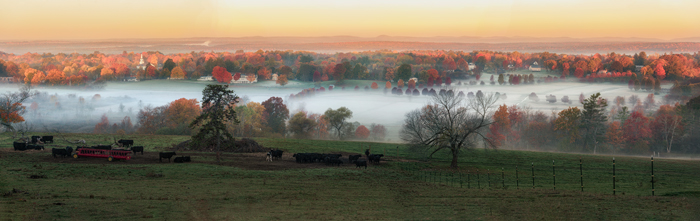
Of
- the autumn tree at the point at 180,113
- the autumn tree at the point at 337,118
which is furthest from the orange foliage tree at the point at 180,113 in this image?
the autumn tree at the point at 337,118

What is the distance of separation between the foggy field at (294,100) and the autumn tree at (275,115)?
21.6 m

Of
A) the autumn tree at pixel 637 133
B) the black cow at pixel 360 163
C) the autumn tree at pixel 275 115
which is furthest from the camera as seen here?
the autumn tree at pixel 275 115

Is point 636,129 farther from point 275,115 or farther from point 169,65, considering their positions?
point 169,65

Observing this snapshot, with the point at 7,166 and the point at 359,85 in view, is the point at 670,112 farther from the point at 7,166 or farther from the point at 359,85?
the point at 7,166

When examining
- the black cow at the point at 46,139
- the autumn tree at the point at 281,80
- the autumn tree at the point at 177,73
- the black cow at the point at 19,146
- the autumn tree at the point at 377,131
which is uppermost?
the autumn tree at the point at 177,73

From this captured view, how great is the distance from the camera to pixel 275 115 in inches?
4936

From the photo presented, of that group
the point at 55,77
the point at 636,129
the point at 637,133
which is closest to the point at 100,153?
the point at 637,133

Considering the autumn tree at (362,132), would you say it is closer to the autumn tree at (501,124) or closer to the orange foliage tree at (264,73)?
the autumn tree at (501,124)

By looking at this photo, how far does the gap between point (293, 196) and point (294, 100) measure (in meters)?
143

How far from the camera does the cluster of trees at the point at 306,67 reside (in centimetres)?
16825

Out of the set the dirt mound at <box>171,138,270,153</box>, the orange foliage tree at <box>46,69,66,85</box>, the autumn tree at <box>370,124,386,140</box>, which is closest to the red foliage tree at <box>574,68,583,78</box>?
the autumn tree at <box>370,124,386,140</box>

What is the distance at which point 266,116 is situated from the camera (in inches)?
4887

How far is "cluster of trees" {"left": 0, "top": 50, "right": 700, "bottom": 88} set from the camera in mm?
168250

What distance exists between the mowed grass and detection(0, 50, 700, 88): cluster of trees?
14081cm
